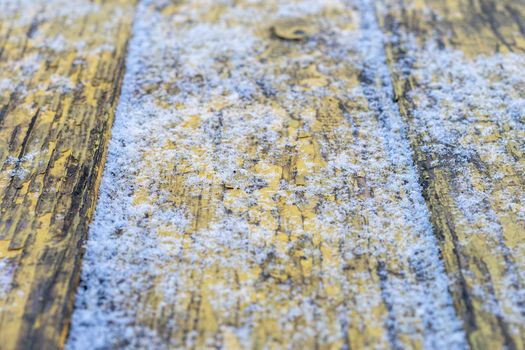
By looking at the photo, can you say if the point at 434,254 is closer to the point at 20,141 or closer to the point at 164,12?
the point at 20,141

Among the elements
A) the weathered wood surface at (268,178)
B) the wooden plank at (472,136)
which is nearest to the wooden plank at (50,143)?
the weathered wood surface at (268,178)

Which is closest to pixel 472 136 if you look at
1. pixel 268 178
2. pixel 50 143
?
pixel 268 178

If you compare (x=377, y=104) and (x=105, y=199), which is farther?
(x=377, y=104)

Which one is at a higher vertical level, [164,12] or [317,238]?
[164,12]

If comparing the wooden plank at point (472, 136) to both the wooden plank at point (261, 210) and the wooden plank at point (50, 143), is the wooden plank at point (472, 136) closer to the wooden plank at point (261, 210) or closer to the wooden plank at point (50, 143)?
the wooden plank at point (261, 210)

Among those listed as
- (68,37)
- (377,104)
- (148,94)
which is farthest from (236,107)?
(68,37)
